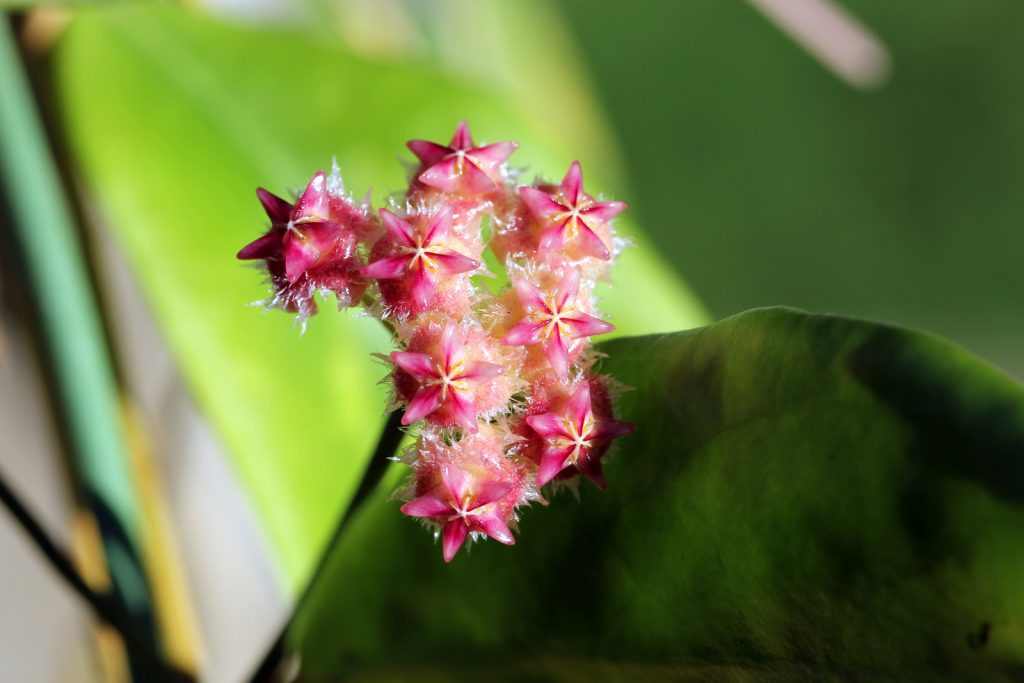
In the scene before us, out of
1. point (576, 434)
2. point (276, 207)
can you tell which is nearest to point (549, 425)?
point (576, 434)

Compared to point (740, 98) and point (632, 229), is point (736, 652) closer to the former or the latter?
point (632, 229)

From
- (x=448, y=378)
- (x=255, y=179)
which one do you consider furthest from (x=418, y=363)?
(x=255, y=179)

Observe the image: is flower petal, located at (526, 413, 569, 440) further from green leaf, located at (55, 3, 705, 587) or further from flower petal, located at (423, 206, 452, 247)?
green leaf, located at (55, 3, 705, 587)

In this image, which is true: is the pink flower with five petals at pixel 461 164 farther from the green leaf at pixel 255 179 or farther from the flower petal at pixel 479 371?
the green leaf at pixel 255 179

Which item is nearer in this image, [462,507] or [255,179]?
[462,507]

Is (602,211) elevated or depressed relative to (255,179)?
elevated

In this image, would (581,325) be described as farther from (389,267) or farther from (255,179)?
(255,179)

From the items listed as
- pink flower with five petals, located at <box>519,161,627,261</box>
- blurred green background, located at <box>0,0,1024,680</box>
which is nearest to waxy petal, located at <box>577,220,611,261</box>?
pink flower with five petals, located at <box>519,161,627,261</box>
